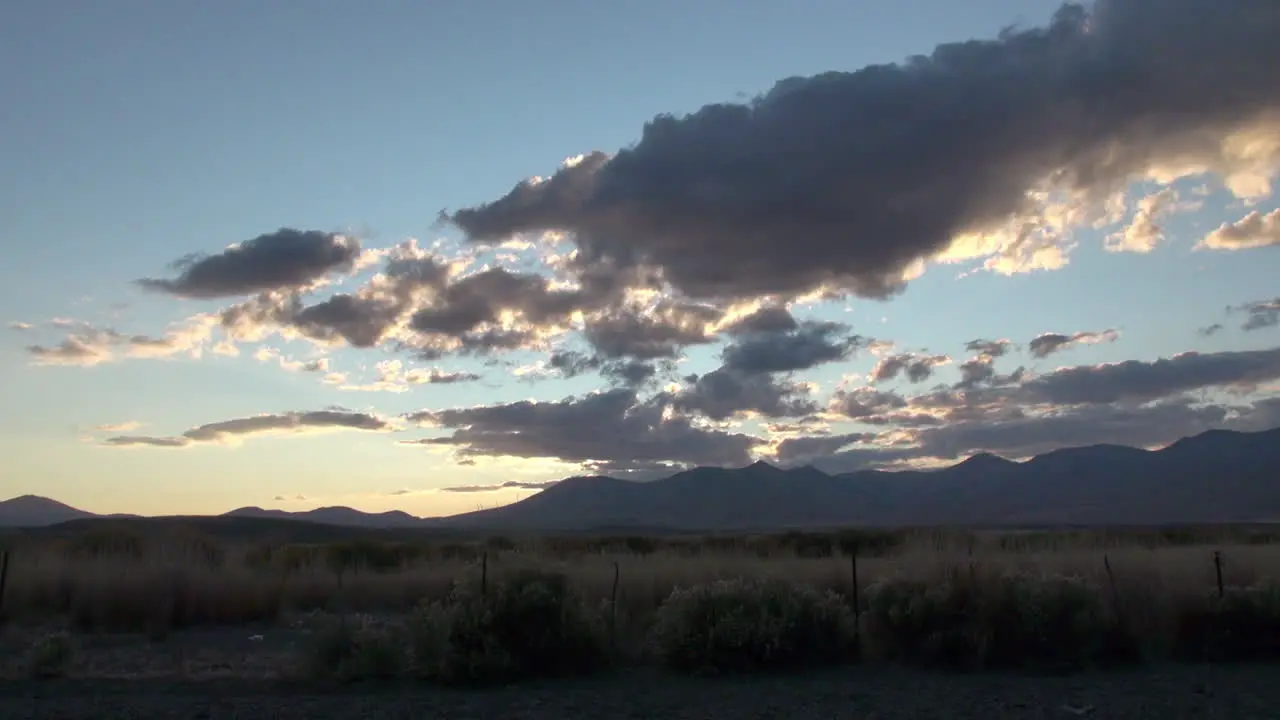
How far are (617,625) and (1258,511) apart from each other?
16216 cm

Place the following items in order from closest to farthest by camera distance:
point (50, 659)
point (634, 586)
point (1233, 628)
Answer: point (50, 659) → point (1233, 628) → point (634, 586)

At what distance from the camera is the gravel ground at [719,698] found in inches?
571

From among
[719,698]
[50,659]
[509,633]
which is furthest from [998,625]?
[50,659]

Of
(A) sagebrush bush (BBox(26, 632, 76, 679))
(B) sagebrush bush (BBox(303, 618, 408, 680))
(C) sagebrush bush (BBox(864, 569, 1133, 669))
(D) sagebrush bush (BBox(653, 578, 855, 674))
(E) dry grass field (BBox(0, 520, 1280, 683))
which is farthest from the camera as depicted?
(C) sagebrush bush (BBox(864, 569, 1133, 669))

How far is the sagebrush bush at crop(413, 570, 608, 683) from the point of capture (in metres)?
17.5

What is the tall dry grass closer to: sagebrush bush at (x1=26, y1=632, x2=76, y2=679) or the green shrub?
the green shrub

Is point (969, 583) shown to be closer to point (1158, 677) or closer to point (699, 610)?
point (1158, 677)

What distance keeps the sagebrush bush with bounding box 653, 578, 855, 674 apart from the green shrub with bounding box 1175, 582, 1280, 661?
5.67 m

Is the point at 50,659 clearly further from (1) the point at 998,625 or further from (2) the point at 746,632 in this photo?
(1) the point at 998,625

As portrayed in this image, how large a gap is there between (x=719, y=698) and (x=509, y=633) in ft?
12.7

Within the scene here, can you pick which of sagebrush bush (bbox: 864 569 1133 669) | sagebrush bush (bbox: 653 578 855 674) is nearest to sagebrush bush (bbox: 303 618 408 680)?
sagebrush bush (bbox: 653 578 855 674)

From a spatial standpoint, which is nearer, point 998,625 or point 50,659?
point 50,659

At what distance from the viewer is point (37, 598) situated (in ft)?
87.4

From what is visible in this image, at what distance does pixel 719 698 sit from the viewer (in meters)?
15.8
